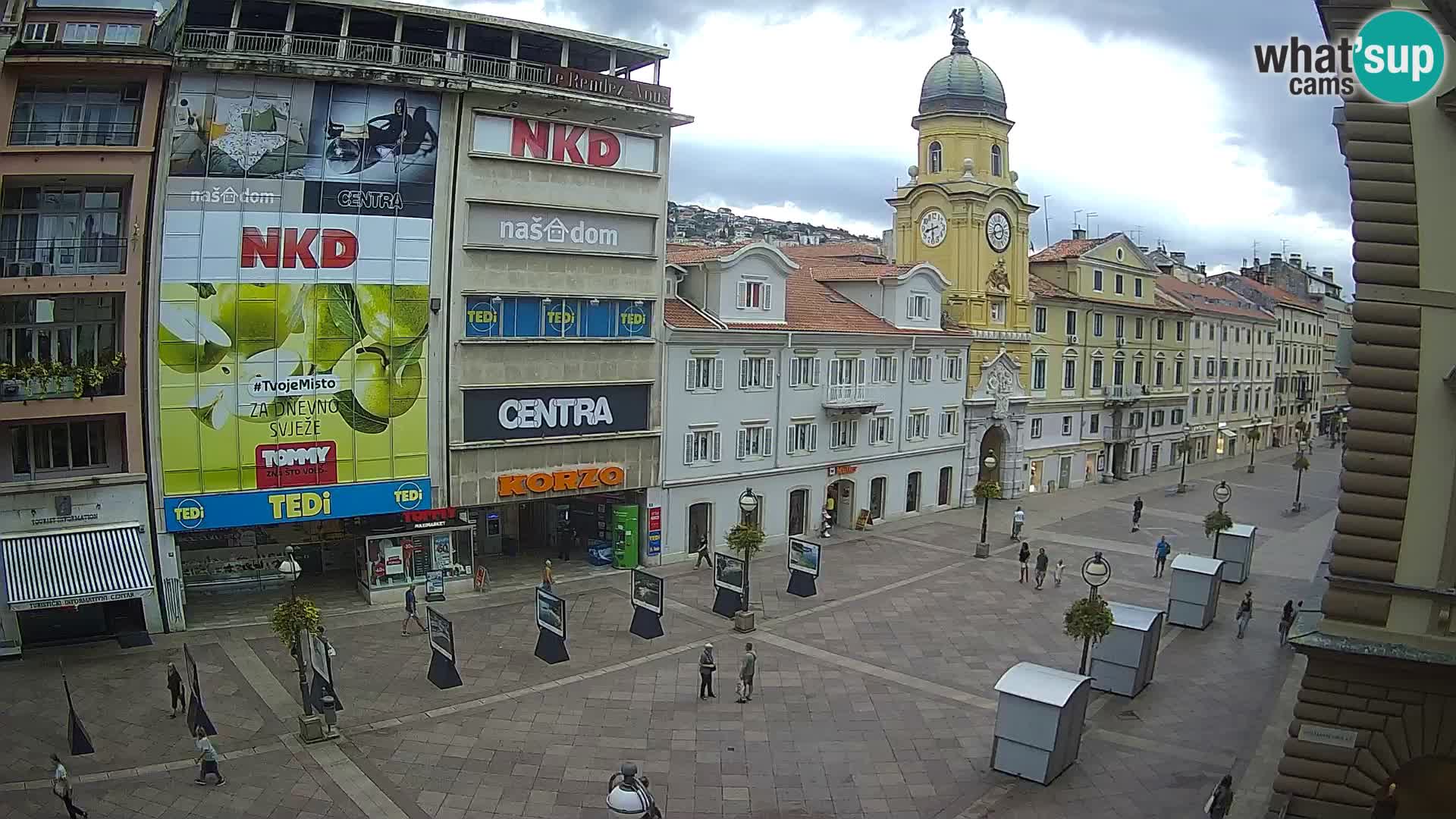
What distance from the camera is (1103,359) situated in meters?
62.4

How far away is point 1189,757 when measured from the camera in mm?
21344

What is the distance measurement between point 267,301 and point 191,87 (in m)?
6.31

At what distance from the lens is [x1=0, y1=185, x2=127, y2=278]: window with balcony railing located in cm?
2742

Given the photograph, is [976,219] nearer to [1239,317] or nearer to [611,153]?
[611,153]

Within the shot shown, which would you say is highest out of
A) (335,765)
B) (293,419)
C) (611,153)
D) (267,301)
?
(611,153)

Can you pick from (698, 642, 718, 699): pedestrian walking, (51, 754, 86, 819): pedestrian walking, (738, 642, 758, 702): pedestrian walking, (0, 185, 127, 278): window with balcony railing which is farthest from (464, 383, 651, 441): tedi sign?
(51, 754, 86, 819): pedestrian walking

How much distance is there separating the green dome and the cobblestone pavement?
28516 mm

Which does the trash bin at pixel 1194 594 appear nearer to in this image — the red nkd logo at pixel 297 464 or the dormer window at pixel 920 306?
the dormer window at pixel 920 306

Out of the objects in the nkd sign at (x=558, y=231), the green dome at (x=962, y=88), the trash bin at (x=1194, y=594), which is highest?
the green dome at (x=962, y=88)

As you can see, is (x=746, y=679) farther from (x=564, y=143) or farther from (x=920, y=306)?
(x=920, y=306)

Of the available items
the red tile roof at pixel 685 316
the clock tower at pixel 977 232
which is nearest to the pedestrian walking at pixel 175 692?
the red tile roof at pixel 685 316

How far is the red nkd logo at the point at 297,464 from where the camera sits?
2972 centimetres

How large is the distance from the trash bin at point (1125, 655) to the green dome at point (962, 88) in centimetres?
3460

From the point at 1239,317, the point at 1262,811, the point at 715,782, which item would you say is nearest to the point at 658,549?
the point at 715,782
